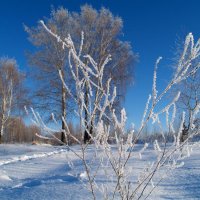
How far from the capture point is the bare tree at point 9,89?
74.1 feet

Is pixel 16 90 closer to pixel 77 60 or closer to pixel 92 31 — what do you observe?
pixel 92 31

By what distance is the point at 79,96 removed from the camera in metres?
1.71

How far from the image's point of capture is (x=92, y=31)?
17.5m

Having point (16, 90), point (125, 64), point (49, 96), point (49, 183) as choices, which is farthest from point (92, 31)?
point (49, 183)

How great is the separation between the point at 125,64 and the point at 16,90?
854 cm

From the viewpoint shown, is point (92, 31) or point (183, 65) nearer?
point (183, 65)

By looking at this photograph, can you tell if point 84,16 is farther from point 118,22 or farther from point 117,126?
point 117,126

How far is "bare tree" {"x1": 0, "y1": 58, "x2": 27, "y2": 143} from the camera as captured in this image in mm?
22586

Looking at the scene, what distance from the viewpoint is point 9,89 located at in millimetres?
22609

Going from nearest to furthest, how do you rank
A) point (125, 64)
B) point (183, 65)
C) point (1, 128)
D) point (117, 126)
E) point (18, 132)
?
point (183, 65), point (117, 126), point (125, 64), point (1, 128), point (18, 132)

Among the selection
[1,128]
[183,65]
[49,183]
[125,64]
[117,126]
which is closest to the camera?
[183,65]

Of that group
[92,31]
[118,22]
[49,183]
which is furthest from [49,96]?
[49,183]

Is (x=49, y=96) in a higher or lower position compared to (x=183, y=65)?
higher

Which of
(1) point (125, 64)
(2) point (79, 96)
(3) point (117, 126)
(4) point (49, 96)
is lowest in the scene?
(3) point (117, 126)
